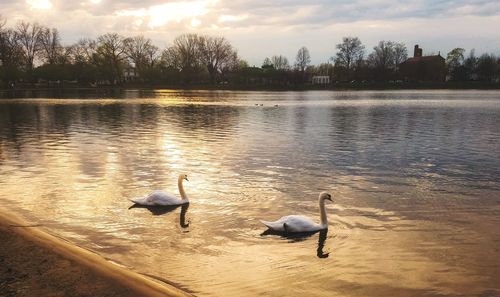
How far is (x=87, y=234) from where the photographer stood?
35.5 feet

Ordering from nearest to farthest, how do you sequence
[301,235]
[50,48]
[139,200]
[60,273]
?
[60,273] < [301,235] < [139,200] < [50,48]

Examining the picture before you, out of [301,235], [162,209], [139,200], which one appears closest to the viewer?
[301,235]

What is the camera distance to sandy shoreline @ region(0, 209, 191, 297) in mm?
7195

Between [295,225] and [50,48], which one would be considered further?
[50,48]

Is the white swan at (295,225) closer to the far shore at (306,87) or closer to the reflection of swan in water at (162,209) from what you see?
the reflection of swan in water at (162,209)

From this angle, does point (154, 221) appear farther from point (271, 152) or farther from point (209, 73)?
point (209, 73)

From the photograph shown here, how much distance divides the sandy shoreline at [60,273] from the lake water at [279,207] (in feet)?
2.29

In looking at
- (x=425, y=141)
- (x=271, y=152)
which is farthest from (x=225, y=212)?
(x=425, y=141)

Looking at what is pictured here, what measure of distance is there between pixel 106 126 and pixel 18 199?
Answer: 2148 cm

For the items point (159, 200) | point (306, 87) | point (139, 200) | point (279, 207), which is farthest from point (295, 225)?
point (306, 87)

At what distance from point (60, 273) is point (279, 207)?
6640mm

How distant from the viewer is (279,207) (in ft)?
42.7

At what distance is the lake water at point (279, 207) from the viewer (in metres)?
8.77

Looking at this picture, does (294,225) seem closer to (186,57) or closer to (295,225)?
(295,225)
